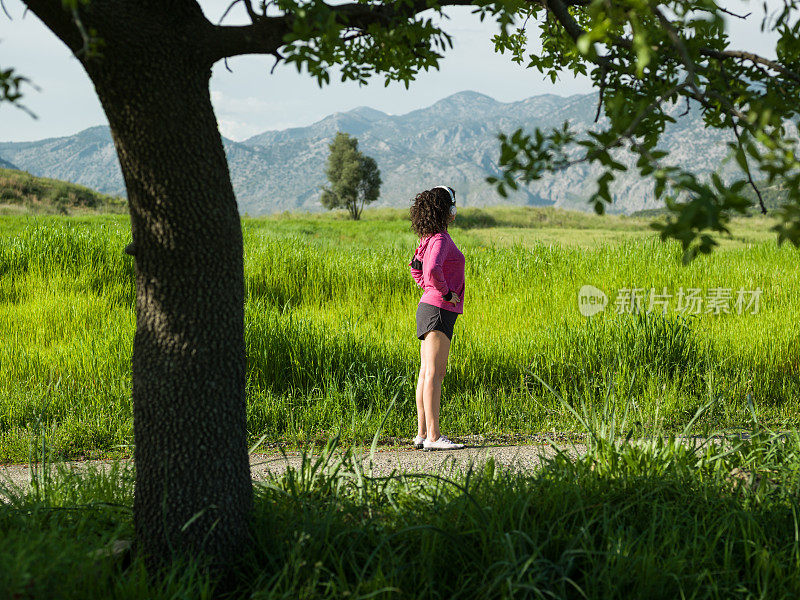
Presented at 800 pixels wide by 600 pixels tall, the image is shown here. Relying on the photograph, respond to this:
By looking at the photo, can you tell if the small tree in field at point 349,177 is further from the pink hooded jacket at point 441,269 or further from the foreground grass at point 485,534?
the foreground grass at point 485,534

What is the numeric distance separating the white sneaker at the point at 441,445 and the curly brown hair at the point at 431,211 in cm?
158

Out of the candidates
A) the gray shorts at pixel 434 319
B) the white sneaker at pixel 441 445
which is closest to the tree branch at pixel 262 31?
the gray shorts at pixel 434 319

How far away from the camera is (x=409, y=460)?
14.4ft

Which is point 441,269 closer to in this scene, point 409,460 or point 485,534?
point 409,460

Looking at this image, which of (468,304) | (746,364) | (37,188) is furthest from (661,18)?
(37,188)

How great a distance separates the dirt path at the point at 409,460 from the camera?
405cm

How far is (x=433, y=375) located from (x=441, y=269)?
0.81 m

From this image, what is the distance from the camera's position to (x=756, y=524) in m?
2.72

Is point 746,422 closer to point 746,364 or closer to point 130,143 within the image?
point 746,364

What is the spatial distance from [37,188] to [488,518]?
2253 inches

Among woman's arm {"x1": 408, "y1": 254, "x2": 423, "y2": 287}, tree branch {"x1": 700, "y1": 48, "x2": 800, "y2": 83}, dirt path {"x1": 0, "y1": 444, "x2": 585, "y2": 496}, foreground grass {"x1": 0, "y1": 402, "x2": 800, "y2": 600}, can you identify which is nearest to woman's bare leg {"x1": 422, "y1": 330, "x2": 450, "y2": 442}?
dirt path {"x1": 0, "y1": 444, "x2": 585, "y2": 496}

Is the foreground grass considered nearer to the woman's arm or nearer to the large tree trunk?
the large tree trunk

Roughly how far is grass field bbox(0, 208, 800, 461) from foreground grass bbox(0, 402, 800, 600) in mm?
608

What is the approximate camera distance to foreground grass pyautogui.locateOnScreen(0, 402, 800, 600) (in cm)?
234
